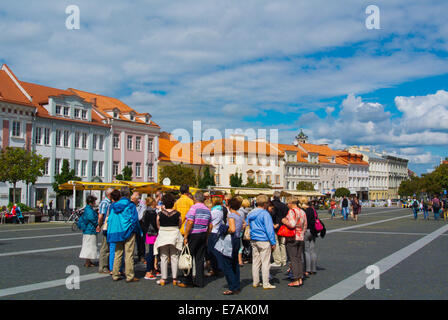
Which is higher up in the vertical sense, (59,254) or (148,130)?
(148,130)

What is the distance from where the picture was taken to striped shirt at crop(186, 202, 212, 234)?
8.55 metres

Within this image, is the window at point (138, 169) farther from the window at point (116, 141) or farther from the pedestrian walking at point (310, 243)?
the pedestrian walking at point (310, 243)

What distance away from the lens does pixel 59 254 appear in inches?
517

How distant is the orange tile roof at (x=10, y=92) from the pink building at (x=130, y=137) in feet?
28.8

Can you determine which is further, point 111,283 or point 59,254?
point 59,254

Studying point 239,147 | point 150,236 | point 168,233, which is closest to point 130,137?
point 239,147

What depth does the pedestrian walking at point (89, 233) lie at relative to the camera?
35.5ft

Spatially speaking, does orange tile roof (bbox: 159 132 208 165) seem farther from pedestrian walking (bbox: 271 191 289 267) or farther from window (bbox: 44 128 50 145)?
pedestrian walking (bbox: 271 191 289 267)

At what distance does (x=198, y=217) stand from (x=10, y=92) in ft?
143

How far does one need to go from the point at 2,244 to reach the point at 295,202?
11079mm

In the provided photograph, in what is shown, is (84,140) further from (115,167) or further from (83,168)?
(115,167)
